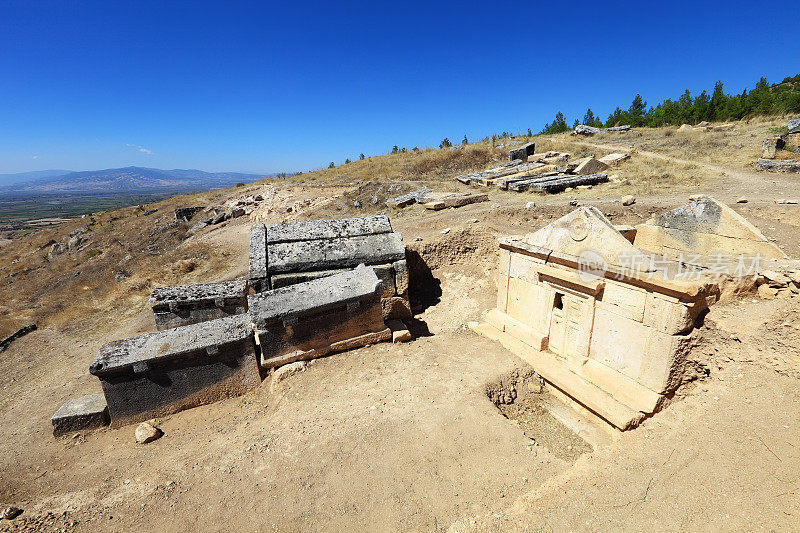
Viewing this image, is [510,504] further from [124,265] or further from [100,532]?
[124,265]

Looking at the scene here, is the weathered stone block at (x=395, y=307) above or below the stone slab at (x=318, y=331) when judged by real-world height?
below

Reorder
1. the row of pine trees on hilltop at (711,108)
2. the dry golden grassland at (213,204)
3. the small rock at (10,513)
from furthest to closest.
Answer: the row of pine trees on hilltop at (711,108) → the dry golden grassland at (213,204) → the small rock at (10,513)

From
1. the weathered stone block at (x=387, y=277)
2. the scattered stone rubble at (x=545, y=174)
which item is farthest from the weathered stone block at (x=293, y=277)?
the scattered stone rubble at (x=545, y=174)

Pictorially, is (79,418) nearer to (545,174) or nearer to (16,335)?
(16,335)

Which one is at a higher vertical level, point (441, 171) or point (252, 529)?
point (441, 171)

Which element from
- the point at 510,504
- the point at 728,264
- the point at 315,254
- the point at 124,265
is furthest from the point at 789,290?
the point at 124,265

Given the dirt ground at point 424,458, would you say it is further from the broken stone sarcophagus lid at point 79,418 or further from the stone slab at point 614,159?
the stone slab at point 614,159

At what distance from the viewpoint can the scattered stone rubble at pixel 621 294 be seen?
4.04 metres

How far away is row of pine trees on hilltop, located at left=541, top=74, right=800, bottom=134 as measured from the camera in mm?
22406

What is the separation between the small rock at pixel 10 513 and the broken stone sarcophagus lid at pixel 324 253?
12.4 feet

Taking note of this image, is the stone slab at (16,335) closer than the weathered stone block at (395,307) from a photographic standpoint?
No

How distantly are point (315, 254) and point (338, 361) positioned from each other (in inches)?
91.6

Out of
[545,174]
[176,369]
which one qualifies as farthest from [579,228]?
[545,174]

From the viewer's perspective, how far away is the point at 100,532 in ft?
10.1
